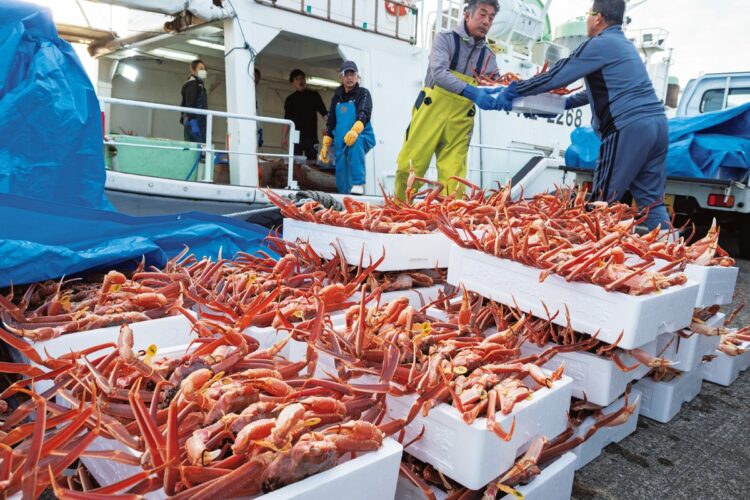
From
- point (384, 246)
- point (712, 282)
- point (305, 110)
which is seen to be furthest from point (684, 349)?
point (305, 110)

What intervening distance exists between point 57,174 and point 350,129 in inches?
161

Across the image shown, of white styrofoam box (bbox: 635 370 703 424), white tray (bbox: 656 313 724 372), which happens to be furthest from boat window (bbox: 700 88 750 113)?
white styrofoam box (bbox: 635 370 703 424)

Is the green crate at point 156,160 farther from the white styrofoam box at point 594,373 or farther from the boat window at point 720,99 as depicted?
the boat window at point 720,99

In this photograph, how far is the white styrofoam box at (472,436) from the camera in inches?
48.0

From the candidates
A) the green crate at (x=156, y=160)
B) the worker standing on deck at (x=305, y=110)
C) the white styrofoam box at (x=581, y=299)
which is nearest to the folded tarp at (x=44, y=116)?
the white styrofoam box at (x=581, y=299)

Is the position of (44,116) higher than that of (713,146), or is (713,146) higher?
(713,146)

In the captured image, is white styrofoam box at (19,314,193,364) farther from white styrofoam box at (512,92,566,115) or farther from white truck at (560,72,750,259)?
white truck at (560,72,750,259)

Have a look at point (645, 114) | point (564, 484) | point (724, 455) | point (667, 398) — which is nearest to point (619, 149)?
point (645, 114)

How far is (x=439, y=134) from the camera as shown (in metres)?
4.52

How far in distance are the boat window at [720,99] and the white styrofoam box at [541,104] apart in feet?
18.9

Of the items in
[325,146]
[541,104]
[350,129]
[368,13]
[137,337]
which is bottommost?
[137,337]

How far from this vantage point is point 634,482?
5.87 ft

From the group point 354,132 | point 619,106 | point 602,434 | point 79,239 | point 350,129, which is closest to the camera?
point 602,434

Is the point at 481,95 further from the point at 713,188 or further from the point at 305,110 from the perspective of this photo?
the point at 305,110
